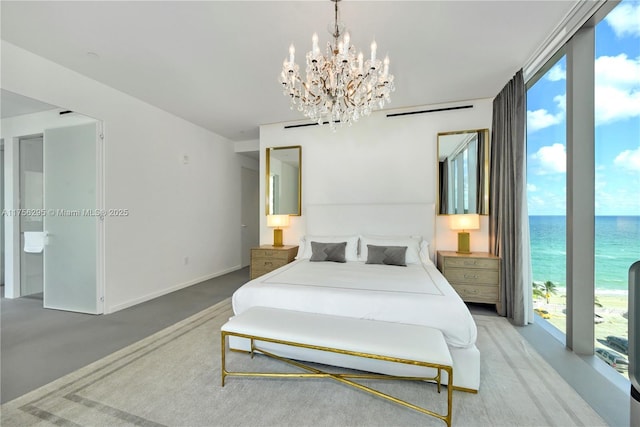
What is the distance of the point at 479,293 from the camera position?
10.8ft

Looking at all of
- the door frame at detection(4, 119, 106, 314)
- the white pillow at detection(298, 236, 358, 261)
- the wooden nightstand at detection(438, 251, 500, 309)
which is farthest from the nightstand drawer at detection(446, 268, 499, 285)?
the door frame at detection(4, 119, 106, 314)

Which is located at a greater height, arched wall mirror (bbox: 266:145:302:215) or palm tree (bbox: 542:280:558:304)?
arched wall mirror (bbox: 266:145:302:215)

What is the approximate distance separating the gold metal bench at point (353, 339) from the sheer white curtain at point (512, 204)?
6.14ft

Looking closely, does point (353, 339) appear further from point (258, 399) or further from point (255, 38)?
point (255, 38)

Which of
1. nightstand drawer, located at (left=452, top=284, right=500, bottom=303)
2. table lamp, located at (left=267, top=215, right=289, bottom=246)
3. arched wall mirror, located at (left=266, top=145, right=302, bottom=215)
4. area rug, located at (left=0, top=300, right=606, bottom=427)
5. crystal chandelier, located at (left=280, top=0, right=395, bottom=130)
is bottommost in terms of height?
area rug, located at (left=0, top=300, right=606, bottom=427)

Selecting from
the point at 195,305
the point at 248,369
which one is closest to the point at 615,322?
the point at 248,369

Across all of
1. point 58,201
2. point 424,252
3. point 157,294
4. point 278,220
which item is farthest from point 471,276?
point 58,201

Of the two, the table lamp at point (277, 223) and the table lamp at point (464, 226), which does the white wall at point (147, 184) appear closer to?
the table lamp at point (277, 223)

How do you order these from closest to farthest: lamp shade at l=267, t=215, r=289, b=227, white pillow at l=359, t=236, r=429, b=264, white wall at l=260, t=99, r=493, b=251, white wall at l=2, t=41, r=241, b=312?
white wall at l=2, t=41, r=241, b=312 → white pillow at l=359, t=236, r=429, b=264 → white wall at l=260, t=99, r=493, b=251 → lamp shade at l=267, t=215, r=289, b=227

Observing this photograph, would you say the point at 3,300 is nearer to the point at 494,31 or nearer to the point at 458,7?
the point at 458,7

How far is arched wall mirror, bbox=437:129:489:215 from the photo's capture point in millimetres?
3701

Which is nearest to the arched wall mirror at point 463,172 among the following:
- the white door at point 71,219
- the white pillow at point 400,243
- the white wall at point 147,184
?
the white pillow at point 400,243

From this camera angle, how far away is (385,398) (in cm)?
Answer: 171

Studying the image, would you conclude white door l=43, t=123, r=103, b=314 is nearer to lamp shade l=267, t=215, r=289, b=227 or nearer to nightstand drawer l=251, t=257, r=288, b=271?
nightstand drawer l=251, t=257, r=288, b=271
